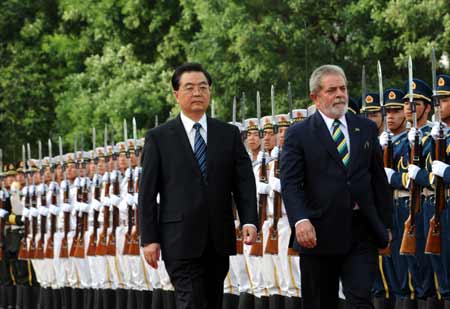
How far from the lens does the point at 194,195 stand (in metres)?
9.64

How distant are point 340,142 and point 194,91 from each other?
3.23 ft

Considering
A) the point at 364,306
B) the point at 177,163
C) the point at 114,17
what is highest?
the point at 114,17

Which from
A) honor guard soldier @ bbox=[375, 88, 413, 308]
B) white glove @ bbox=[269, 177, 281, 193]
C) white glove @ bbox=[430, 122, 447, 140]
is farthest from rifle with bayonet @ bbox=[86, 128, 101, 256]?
white glove @ bbox=[430, 122, 447, 140]

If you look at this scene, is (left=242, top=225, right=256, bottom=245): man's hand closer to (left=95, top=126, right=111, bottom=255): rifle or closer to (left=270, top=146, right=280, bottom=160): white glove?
(left=270, top=146, right=280, bottom=160): white glove

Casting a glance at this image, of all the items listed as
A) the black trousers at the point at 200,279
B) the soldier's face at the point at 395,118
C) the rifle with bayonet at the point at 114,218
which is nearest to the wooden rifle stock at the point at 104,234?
the rifle with bayonet at the point at 114,218

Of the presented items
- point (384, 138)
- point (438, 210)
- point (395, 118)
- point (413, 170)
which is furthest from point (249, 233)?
point (395, 118)

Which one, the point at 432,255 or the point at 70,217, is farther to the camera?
the point at 70,217

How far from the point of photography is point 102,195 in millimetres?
19453

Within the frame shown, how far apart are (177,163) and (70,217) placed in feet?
37.9

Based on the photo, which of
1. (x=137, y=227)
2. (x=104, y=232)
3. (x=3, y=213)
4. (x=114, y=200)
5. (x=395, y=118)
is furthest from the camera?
(x=3, y=213)

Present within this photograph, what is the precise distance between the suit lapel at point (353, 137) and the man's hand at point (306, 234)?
1.48 ft

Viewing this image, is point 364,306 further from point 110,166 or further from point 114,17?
point 114,17

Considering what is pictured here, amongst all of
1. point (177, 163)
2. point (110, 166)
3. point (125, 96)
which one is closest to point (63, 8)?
point (125, 96)

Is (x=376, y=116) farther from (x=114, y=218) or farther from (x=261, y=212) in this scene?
(x=114, y=218)
